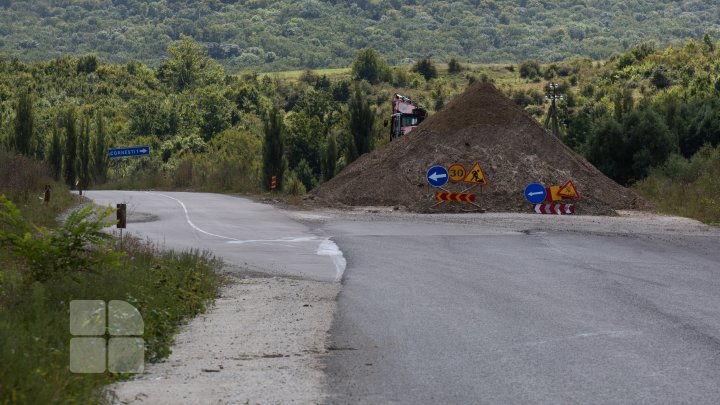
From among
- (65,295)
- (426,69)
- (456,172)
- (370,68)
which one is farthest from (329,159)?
(370,68)

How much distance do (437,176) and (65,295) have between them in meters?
26.4

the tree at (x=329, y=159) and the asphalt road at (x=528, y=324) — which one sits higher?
the tree at (x=329, y=159)

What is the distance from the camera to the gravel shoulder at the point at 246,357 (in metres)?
9.92

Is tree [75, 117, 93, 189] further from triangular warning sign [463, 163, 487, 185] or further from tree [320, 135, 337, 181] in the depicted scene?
Result: triangular warning sign [463, 163, 487, 185]

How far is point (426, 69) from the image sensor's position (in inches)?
5846

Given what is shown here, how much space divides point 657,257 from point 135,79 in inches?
5476

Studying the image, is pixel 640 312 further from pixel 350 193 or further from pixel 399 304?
pixel 350 193

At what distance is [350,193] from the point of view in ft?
140

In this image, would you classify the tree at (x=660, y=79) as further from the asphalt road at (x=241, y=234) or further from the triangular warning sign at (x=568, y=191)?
the asphalt road at (x=241, y=234)

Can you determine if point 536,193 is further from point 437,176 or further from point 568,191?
point 437,176

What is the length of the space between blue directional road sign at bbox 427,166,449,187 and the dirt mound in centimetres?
78

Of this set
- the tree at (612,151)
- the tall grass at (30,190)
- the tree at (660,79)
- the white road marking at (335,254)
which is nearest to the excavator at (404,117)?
the tree at (612,151)

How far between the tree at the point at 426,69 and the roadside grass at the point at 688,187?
9695 cm

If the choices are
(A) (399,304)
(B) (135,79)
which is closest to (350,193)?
(A) (399,304)
